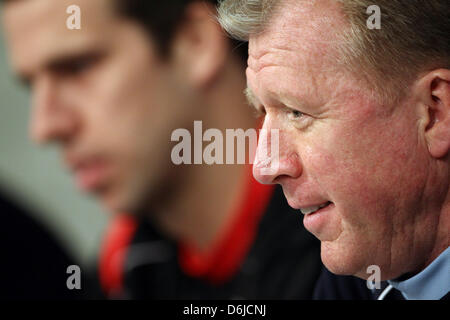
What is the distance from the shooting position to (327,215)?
2.23 feet

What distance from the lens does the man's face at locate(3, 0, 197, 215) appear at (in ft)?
4.52

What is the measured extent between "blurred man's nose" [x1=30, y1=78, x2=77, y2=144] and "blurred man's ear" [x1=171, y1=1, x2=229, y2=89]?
10.4 inches

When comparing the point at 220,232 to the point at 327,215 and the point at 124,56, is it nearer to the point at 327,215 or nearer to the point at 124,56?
the point at 124,56

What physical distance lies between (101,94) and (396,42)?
2.88 feet

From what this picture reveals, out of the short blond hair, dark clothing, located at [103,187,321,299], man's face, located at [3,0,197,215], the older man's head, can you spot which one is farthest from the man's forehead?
the short blond hair

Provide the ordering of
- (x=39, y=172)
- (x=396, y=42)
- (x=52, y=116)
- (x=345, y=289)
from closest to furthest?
(x=396, y=42), (x=345, y=289), (x=52, y=116), (x=39, y=172)

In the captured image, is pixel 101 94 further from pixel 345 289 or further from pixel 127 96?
pixel 345 289

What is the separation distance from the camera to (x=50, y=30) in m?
1.40

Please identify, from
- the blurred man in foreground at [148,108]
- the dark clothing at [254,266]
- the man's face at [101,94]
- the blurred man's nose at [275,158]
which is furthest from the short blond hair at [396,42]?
the man's face at [101,94]

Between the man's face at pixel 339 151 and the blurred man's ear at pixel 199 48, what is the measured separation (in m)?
0.73

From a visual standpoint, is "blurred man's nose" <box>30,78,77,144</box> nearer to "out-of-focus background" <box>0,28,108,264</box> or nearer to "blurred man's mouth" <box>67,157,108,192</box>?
"blurred man's mouth" <box>67,157,108,192</box>

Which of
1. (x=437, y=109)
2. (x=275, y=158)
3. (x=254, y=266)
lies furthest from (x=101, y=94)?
(x=437, y=109)

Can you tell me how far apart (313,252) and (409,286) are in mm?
443
